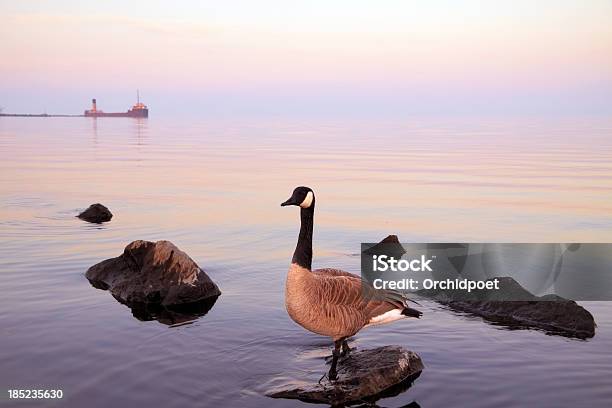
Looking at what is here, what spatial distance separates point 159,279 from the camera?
54.4 feet

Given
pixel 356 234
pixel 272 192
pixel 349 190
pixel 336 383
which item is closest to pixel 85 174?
pixel 272 192

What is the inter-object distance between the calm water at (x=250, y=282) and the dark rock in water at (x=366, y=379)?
0.27 meters

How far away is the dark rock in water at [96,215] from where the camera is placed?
28500mm

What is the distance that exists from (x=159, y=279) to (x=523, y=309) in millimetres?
8671

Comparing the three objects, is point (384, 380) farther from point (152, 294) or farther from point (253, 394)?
point (152, 294)

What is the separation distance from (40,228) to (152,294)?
12038mm

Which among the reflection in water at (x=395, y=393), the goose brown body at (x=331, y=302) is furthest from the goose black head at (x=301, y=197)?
the reflection in water at (x=395, y=393)

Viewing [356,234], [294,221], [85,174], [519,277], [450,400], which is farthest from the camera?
[85,174]

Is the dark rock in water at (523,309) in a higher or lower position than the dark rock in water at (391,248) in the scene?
lower

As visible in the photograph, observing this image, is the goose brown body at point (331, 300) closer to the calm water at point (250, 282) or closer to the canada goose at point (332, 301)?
the canada goose at point (332, 301)

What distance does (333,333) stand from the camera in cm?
1144

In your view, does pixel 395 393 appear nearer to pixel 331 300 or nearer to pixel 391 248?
pixel 331 300

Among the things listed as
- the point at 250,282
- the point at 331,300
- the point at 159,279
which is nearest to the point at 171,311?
the point at 159,279

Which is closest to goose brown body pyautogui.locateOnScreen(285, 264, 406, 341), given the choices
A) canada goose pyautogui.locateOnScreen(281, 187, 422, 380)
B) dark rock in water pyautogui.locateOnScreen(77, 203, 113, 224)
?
canada goose pyautogui.locateOnScreen(281, 187, 422, 380)
